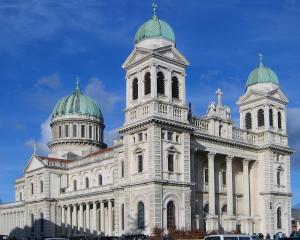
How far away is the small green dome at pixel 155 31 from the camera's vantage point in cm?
7119

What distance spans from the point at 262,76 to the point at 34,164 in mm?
42492

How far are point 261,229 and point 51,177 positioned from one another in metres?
36.8

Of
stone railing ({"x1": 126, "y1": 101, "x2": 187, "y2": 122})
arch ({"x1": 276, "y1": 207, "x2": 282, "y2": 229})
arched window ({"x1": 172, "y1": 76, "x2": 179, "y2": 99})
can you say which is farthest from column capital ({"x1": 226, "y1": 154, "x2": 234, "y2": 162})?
arched window ({"x1": 172, "y1": 76, "x2": 179, "y2": 99})

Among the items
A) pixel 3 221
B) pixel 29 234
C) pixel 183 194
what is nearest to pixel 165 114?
pixel 183 194

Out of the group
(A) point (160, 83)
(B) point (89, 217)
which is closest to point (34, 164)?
(B) point (89, 217)

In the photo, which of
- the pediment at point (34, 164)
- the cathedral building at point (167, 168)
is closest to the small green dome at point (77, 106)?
the cathedral building at point (167, 168)

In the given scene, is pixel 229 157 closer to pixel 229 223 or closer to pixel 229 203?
pixel 229 203

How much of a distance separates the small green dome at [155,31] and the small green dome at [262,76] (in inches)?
764

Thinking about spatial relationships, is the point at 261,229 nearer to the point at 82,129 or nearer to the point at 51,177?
the point at 51,177

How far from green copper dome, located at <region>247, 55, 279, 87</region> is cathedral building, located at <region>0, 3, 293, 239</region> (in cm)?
15

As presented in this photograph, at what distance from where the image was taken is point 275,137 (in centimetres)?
8500

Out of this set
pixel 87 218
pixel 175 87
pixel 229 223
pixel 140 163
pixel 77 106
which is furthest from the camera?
pixel 77 106

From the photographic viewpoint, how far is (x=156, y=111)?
222 ft

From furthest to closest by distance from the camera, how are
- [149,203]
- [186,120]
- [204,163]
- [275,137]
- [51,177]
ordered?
[51,177], [275,137], [204,163], [186,120], [149,203]
